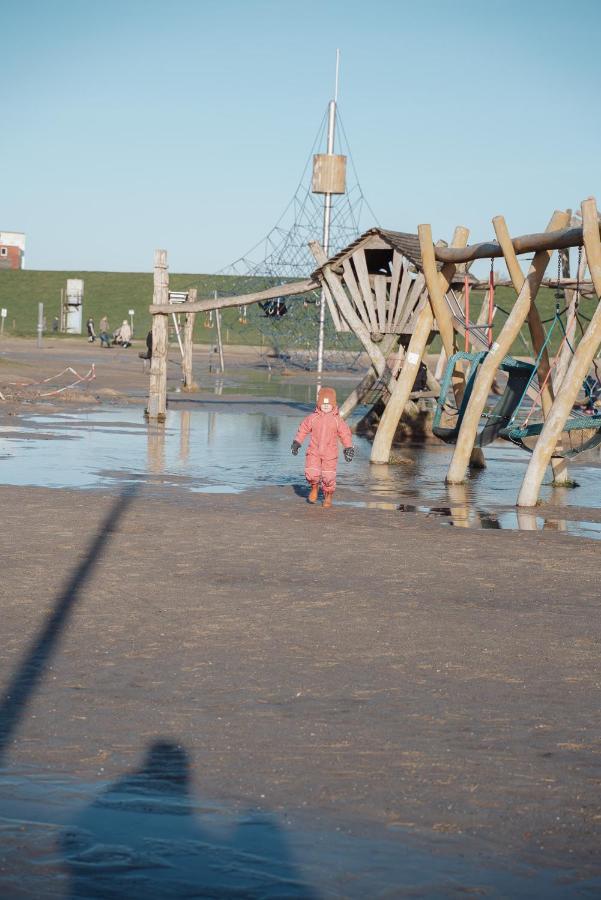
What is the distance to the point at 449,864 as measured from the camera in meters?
4.47

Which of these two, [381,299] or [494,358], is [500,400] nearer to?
[494,358]

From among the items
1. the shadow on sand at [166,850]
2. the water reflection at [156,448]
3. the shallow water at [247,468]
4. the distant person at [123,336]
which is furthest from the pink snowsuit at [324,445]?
the distant person at [123,336]

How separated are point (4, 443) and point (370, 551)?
1054cm

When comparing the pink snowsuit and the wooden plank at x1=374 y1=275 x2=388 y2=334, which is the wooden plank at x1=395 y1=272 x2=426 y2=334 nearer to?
the wooden plank at x1=374 y1=275 x2=388 y2=334

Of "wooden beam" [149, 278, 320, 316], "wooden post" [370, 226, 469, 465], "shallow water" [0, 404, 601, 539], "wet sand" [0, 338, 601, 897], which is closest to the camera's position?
"wet sand" [0, 338, 601, 897]

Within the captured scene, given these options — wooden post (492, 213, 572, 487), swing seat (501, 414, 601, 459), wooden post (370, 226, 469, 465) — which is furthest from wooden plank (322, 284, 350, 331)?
swing seat (501, 414, 601, 459)

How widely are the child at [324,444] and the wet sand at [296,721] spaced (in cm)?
323

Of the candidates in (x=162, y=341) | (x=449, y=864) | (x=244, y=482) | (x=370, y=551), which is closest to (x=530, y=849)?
(x=449, y=864)

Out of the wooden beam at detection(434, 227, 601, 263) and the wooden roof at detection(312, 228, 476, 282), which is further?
the wooden roof at detection(312, 228, 476, 282)

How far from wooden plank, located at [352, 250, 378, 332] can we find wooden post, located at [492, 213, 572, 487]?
22.8 ft

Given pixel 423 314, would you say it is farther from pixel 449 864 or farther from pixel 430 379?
pixel 449 864

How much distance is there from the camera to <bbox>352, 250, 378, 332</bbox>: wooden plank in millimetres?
24297

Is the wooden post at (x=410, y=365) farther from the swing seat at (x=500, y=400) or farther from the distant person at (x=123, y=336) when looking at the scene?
the distant person at (x=123, y=336)

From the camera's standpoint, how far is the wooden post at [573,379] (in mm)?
13750
